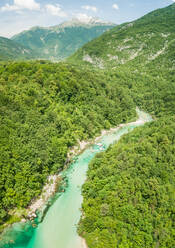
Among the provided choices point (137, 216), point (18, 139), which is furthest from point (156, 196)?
point (18, 139)

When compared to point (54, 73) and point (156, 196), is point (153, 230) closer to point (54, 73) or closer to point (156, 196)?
point (156, 196)


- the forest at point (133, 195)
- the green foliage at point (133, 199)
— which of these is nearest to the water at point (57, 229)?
the forest at point (133, 195)

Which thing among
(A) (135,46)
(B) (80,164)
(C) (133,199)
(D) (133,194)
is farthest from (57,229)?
(A) (135,46)

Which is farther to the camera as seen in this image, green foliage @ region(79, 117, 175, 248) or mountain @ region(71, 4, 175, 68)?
mountain @ region(71, 4, 175, 68)

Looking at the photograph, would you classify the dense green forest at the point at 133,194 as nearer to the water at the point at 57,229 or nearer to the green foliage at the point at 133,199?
the green foliage at the point at 133,199

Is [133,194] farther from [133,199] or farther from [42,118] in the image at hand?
[42,118]

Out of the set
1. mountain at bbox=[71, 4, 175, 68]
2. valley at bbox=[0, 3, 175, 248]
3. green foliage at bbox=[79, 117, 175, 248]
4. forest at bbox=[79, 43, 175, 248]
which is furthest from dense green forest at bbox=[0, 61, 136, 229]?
mountain at bbox=[71, 4, 175, 68]

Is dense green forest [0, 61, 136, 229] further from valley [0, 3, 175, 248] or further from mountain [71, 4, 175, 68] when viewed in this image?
mountain [71, 4, 175, 68]
